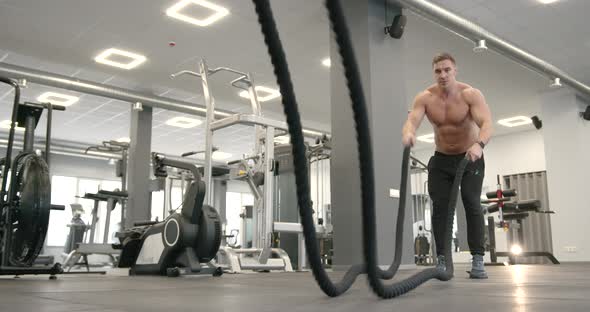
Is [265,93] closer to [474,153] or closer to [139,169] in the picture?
[139,169]

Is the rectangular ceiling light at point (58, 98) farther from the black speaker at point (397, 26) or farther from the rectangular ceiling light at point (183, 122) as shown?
the black speaker at point (397, 26)

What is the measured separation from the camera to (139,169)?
30.6ft

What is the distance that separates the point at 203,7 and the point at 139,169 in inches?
165

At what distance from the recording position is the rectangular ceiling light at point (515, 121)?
1090 centimetres

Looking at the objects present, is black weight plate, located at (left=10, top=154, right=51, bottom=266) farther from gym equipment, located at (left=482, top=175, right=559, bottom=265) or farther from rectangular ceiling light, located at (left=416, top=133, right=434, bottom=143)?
rectangular ceiling light, located at (left=416, top=133, right=434, bottom=143)

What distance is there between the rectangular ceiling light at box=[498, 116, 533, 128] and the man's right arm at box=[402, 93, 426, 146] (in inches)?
347

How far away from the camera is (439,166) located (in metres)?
2.97

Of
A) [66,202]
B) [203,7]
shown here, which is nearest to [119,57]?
[203,7]

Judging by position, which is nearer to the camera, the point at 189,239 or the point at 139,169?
the point at 189,239

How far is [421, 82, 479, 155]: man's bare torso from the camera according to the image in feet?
9.27

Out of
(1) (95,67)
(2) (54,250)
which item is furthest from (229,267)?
(2) (54,250)

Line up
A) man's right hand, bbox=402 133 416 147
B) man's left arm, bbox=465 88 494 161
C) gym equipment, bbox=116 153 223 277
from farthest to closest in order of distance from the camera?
gym equipment, bbox=116 153 223 277
man's left arm, bbox=465 88 494 161
man's right hand, bbox=402 133 416 147

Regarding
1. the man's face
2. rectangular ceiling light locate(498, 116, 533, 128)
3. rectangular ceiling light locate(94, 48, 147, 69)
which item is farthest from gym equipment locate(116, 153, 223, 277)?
rectangular ceiling light locate(498, 116, 533, 128)

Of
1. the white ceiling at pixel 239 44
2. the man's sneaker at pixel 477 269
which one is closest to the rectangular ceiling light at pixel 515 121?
the white ceiling at pixel 239 44
